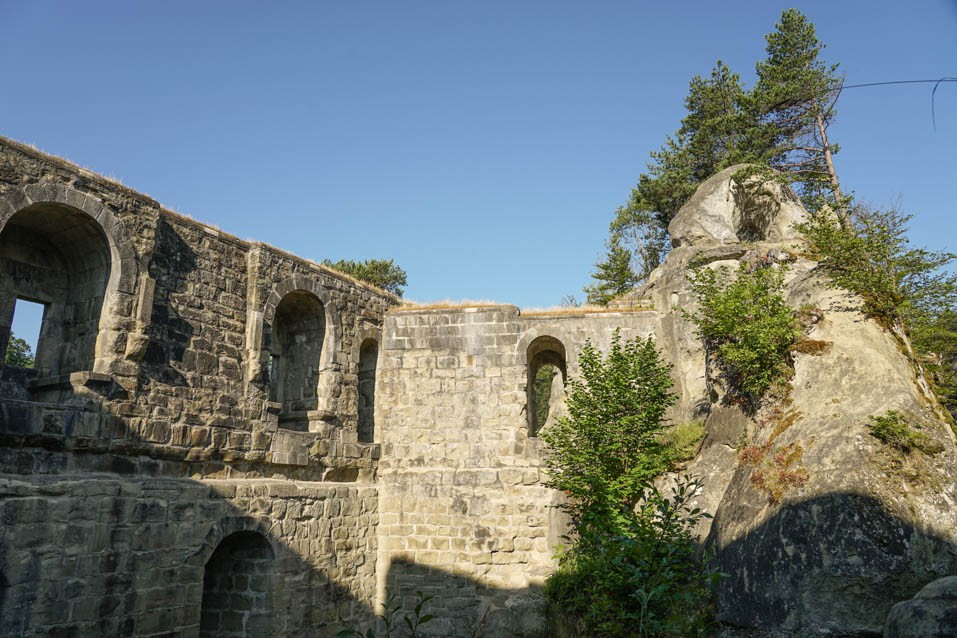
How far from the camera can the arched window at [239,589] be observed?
10.6 meters

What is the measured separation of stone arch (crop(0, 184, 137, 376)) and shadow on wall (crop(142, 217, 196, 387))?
53cm

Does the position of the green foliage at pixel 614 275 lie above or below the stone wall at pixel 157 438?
above

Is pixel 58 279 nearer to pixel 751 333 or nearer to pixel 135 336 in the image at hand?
pixel 135 336

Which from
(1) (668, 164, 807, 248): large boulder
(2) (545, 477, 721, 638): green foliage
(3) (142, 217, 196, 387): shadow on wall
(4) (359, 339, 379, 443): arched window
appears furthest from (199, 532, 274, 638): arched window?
(1) (668, 164, 807, 248): large boulder

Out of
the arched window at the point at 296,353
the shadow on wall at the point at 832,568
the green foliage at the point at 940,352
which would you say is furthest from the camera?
the arched window at the point at 296,353

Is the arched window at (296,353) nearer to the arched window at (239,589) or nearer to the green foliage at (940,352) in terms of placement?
the arched window at (239,589)

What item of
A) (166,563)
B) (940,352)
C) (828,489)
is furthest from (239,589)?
(940,352)

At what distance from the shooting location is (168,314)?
390 inches

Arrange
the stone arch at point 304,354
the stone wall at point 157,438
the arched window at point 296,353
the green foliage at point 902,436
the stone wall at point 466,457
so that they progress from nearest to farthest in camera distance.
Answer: the green foliage at point 902,436
the stone wall at point 157,438
the stone wall at point 466,457
the stone arch at point 304,354
the arched window at point 296,353

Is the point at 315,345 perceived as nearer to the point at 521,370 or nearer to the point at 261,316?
the point at 261,316

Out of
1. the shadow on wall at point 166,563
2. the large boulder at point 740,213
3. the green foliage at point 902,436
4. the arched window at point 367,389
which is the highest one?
the large boulder at point 740,213

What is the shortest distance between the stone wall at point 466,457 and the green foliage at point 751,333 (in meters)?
3.23

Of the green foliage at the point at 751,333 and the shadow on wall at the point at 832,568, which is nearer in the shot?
the shadow on wall at the point at 832,568

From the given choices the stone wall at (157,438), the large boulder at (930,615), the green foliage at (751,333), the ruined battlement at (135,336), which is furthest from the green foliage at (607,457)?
the ruined battlement at (135,336)
